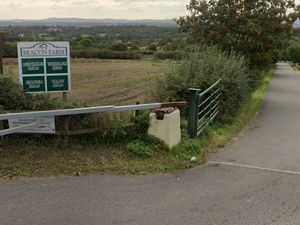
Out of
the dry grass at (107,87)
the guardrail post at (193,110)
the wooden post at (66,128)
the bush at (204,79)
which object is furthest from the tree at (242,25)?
the wooden post at (66,128)

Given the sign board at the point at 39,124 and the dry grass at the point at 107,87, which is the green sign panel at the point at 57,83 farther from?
the sign board at the point at 39,124

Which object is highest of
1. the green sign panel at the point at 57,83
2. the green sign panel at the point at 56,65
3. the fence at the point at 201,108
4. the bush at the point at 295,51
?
the green sign panel at the point at 56,65

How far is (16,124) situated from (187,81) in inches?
196

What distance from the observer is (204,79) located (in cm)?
1092

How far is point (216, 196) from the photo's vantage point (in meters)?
5.68

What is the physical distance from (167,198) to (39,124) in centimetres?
249

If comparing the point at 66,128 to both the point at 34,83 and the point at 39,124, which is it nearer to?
the point at 39,124

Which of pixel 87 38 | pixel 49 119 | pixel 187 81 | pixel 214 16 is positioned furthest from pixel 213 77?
pixel 87 38

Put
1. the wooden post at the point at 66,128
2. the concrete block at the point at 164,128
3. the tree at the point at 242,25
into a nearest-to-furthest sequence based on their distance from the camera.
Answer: the wooden post at the point at 66,128 < the concrete block at the point at 164,128 < the tree at the point at 242,25

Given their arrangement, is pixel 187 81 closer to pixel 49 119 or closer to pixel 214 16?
pixel 49 119

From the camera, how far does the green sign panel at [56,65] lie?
26.3 ft

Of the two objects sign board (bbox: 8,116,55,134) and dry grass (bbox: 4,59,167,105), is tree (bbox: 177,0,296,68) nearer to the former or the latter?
dry grass (bbox: 4,59,167,105)

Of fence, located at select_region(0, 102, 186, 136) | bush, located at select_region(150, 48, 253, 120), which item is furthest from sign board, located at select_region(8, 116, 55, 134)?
bush, located at select_region(150, 48, 253, 120)

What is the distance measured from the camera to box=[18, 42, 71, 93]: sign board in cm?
779
